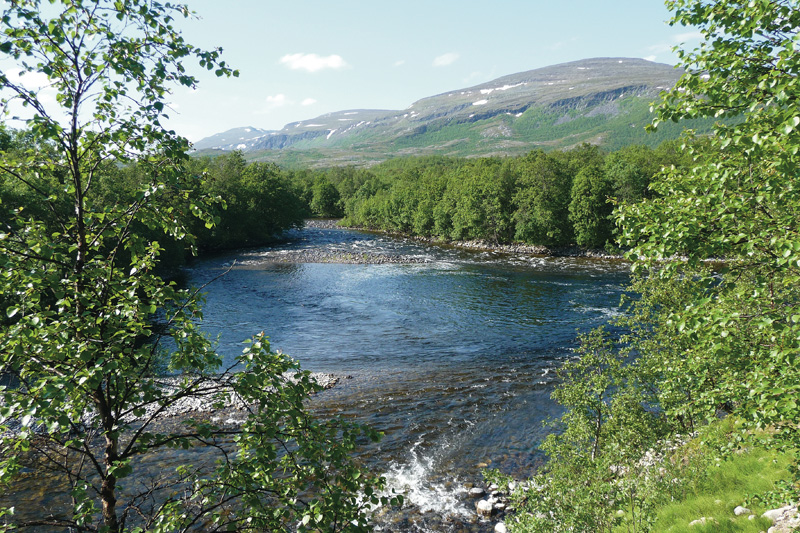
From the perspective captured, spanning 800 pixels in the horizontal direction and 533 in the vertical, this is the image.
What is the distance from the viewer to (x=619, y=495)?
34.1ft

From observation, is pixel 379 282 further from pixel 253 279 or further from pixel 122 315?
pixel 122 315

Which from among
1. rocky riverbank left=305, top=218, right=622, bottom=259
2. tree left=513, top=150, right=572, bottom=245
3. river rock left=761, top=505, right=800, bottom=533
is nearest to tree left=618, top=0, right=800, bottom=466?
river rock left=761, top=505, right=800, bottom=533

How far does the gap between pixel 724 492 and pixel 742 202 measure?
853 centimetres

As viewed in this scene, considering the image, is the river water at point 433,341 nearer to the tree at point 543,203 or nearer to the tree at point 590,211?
the tree at point 590,211

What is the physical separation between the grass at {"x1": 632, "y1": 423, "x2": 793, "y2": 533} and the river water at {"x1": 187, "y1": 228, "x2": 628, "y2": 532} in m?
6.23

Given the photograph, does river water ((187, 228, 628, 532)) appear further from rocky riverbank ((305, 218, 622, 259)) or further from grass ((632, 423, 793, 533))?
grass ((632, 423, 793, 533))

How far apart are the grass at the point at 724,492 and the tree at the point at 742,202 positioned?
2852 millimetres

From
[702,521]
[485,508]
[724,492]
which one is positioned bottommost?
[485,508]

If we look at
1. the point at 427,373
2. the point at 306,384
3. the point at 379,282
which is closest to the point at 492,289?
the point at 379,282

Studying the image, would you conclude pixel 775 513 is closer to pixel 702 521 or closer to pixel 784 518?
pixel 784 518

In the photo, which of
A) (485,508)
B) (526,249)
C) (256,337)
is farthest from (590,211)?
(256,337)

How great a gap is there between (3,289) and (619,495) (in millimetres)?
12361

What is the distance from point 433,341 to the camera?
33625mm

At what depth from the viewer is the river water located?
1850 centimetres
